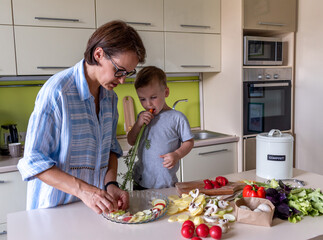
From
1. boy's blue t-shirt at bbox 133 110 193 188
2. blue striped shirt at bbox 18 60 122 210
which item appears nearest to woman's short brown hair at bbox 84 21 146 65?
blue striped shirt at bbox 18 60 122 210

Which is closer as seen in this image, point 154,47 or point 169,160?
point 169,160

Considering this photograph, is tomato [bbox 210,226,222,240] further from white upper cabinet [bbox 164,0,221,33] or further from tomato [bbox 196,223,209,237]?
white upper cabinet [bbox 164,0,221,33]

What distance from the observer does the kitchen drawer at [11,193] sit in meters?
1.91

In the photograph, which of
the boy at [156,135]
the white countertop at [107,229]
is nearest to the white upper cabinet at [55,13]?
the boy at [156,135]

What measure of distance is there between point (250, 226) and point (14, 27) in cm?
183

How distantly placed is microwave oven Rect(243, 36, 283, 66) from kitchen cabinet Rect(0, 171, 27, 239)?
188 cm

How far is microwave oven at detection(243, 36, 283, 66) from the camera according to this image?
256 cm

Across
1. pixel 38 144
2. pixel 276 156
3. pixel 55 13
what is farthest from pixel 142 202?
pixel 55 13

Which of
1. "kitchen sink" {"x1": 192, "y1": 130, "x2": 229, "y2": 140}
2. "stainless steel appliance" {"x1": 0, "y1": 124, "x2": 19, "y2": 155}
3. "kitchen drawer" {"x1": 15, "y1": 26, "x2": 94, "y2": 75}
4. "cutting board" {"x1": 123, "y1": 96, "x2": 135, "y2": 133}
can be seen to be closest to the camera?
"kitchen drawer" {"x1": 15, "y1": 26, "x2": 94, "y2": 75}

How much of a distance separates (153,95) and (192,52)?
127 cm

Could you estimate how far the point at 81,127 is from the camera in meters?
1.15

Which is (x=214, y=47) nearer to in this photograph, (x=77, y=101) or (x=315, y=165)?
(x=315, y=165)

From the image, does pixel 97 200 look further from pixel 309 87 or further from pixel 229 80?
pixel 309 87

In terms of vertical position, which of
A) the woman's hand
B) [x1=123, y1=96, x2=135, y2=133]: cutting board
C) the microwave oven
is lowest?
the woman's hand
